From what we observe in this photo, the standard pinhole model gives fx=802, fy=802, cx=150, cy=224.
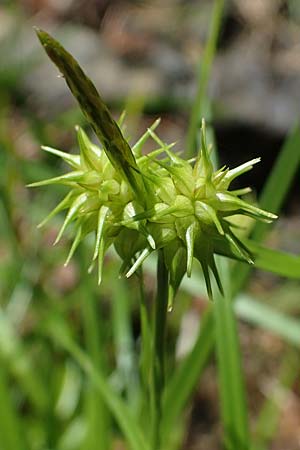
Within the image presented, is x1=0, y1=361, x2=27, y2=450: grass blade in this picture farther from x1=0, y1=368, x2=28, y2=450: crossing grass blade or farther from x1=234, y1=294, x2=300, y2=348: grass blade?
x1=234, y1=294, x2=300, y2=348: grass blade

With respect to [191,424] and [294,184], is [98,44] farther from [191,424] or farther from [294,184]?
[191,424]

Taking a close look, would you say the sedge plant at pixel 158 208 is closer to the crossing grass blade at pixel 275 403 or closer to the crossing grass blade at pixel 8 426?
the crossing grass blade at pixel 8 426

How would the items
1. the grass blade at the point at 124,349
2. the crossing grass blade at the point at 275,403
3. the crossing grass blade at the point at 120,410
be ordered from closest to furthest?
1. the crossing grass blade at the point at 120,410
2. the grass blade at the point at 124,349
3. the crossing grass blade at the point at 275,403

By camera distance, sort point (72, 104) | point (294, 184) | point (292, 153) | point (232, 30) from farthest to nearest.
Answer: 1. point (232, 30)
2. point (72, 104)
3. point (294, 184)
4. point (292, 153)

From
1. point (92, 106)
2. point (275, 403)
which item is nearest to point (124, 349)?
point (275, 403)

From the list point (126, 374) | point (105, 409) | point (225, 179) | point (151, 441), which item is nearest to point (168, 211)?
point (225, 179)

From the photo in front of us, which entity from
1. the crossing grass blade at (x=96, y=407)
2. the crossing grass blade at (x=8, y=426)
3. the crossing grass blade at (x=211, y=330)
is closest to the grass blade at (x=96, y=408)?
the crossing grass blade at (x=96, y=407)
